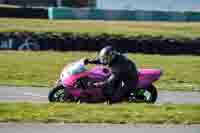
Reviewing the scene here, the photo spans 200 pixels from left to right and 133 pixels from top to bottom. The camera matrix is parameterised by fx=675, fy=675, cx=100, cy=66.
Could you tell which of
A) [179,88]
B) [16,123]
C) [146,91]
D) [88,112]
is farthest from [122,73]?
[179,88]

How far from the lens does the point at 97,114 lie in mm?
10289

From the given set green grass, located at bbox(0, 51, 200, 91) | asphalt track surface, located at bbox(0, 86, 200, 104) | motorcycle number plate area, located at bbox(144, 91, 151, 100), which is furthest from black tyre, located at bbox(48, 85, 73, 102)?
green grass, located at bbox(0, 51, 200, 91)

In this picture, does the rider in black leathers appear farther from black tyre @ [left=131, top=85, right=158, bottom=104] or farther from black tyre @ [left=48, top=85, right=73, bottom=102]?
black tyre @ [left=48, top=85, right=73, bottom=102]

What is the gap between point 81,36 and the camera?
32.0m

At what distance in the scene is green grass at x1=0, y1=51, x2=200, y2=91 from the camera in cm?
2095

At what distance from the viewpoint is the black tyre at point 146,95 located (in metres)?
14.1

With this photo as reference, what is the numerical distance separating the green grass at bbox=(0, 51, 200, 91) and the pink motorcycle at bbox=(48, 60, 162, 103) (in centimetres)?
556

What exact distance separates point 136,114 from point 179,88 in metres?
9.56

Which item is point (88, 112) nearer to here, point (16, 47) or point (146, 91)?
point (146, 91)

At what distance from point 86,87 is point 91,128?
474 centimetres

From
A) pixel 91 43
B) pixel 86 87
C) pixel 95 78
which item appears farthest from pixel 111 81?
pixel 91 43

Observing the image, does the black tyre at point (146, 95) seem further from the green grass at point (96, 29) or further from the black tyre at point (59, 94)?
the green grass at point (96, 29)

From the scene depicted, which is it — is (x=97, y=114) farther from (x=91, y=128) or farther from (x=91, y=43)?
(x=91, y=43)

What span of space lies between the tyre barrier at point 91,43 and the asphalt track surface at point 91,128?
21735 mm
